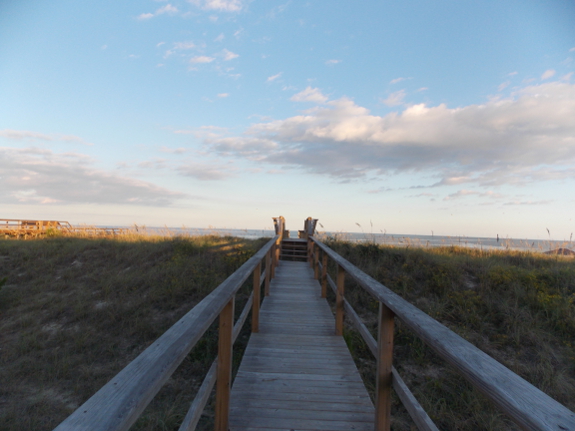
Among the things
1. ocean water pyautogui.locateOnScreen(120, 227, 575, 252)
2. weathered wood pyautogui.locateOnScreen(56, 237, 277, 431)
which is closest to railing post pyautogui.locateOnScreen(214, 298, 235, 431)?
weathered wood pyautogui.locateOnScreen(56, 237, 277, 431)

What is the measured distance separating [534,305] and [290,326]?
4.71 meters

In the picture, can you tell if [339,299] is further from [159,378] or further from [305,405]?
[159,378]

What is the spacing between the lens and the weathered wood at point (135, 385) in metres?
0.82

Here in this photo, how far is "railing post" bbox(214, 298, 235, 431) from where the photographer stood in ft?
7.44

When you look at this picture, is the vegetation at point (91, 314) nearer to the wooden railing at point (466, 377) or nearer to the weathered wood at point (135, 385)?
the wooden railing at point (466, 377)

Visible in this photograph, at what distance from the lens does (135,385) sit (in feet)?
3.30

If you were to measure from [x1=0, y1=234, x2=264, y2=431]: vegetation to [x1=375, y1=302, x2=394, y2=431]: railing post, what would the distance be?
222cm

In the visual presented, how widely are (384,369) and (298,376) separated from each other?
1.33m

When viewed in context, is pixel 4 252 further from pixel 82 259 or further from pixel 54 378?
pixel 54 378

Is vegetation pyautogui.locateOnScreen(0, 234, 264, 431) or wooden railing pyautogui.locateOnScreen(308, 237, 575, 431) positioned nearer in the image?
wooden railing pyautogui.locateOnScreen(308, 237, 575, 431)

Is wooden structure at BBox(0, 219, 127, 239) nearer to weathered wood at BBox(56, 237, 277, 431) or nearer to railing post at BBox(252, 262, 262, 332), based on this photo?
railing post at BBox(252, 262, 262, 332)

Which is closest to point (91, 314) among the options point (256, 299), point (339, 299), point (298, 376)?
point (256, 299)

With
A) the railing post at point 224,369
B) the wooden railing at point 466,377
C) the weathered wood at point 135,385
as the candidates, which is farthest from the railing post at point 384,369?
the weathered wood at point 135,385

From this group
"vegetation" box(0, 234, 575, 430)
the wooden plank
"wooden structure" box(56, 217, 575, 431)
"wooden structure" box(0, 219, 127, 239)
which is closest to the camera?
"wooden structure" box(56, 217, 575, 431)
